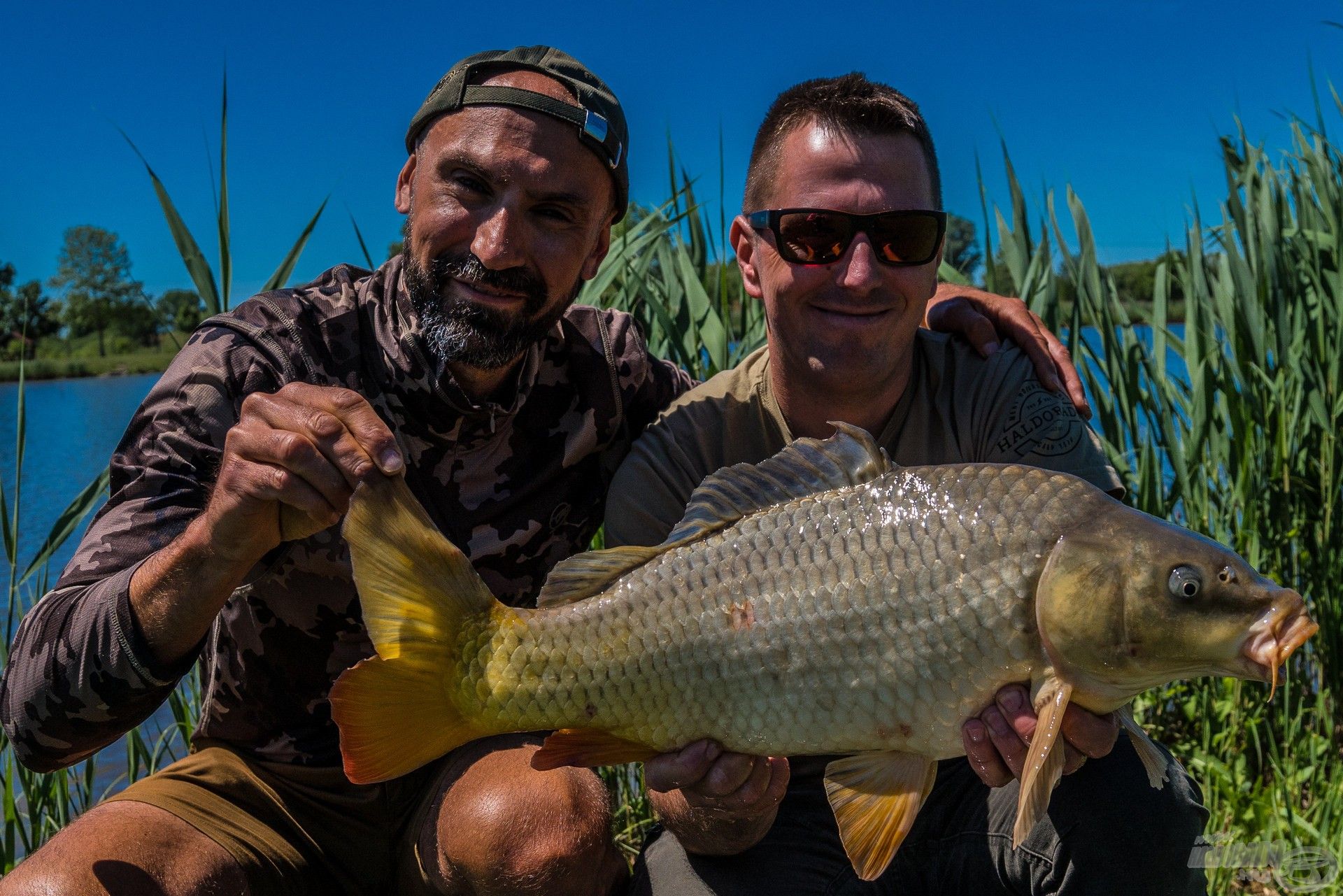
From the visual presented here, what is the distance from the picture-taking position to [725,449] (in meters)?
2.23

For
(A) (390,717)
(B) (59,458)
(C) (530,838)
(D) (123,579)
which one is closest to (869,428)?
(C) (530,838)

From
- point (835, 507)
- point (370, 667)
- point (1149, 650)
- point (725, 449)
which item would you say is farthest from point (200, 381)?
point (1149, 650)

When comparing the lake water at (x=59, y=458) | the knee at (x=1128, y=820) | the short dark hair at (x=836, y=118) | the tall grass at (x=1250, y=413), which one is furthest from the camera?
the lake water at (x=59, y=458)

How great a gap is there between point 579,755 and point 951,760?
A: 0.85 meters

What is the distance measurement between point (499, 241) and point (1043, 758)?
1.36 m

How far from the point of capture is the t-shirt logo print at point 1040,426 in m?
2.09

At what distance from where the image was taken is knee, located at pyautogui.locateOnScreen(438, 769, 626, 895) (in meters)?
1.97

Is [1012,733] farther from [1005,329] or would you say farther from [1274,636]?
[1005,329]

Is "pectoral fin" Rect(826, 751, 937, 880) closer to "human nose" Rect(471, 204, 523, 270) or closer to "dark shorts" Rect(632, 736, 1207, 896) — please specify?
"dark shorts" Rect(632, 736, 1207, 896)

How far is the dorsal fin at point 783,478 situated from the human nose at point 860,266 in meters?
0.52

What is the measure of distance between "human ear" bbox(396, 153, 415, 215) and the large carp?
1108 mm

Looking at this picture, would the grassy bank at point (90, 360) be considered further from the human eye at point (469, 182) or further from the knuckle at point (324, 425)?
the knuckle at point (324, 425)

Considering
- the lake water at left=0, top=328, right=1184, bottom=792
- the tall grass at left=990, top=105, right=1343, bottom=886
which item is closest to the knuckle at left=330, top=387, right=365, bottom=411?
the lake water at left=0, top=328, right=1184, bottom=792

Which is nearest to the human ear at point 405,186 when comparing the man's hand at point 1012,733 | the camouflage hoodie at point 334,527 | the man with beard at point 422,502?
the man with beard at point 422,502
